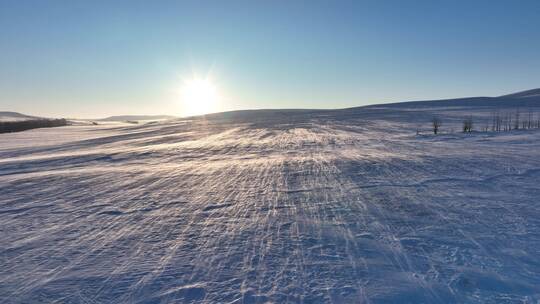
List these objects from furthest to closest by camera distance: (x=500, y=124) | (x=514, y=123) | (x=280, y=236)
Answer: (x=514, y=123) < (x=500, y=124) < (x=280, y=236)

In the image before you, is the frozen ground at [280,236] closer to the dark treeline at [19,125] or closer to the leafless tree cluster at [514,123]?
the leafless tree cluster at [514,123]

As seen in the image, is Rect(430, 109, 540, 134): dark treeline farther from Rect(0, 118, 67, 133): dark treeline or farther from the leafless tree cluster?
Rect(0, 118, 67, 133): dark treeline

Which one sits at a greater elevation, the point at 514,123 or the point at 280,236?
the point at 514,123

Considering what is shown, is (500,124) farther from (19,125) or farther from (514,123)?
(19,125)

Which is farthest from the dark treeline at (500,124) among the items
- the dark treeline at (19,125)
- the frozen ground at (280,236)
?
the dark treeline at (19,125)

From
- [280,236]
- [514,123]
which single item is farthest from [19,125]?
[514,123]

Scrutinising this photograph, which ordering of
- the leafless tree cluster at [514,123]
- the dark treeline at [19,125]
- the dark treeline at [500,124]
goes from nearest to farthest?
1. the dark treeline at [500,124]
2. the leafless tree cluster at [514,123]
3. the dark treeline at [19,125]

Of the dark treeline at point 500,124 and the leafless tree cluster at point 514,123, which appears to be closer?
the dark treeline at point 500,124

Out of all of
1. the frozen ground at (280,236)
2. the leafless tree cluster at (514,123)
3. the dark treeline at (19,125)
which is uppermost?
the dark treeline at (19,125)

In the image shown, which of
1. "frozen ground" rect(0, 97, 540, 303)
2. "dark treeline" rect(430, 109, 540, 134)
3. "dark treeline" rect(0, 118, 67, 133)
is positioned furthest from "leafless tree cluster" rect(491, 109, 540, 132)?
"dark treeline" rect(0, 118, 67, 133)
